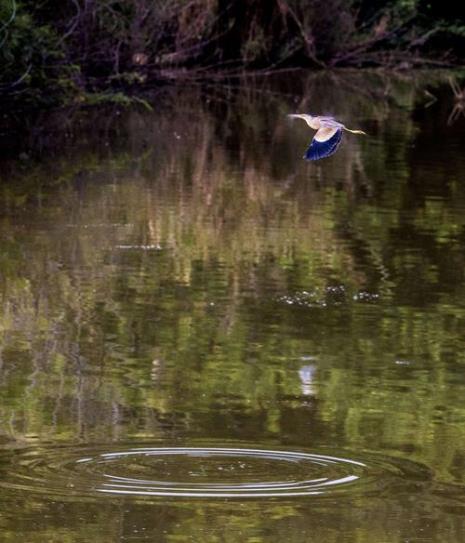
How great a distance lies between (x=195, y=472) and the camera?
24.6 ft

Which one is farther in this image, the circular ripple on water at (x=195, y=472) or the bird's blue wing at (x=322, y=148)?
the bird's blue wing at (x=322, y=148)

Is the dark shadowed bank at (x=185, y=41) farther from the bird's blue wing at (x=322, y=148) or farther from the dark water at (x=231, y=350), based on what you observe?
the bird's blue wing at (x=322, y=148)

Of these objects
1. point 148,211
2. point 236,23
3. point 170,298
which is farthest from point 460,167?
point 236,23

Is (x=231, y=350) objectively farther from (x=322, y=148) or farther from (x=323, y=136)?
(x=322, y=148)

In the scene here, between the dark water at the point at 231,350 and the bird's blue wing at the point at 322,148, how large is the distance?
52.2 inches

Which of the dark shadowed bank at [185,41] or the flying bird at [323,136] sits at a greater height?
the dark shadowed bank at [185,41]

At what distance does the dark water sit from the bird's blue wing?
1.33 meters

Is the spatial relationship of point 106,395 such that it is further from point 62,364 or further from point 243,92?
point 243,92

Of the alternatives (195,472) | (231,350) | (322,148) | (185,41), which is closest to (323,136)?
(322,148)

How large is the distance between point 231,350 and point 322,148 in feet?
6.77

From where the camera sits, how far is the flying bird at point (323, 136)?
332 inches

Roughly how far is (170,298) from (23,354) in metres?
1.97

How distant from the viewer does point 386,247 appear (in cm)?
1406

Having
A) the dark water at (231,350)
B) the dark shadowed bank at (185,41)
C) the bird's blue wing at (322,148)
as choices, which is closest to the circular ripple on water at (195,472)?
the dark water at (231,350)
